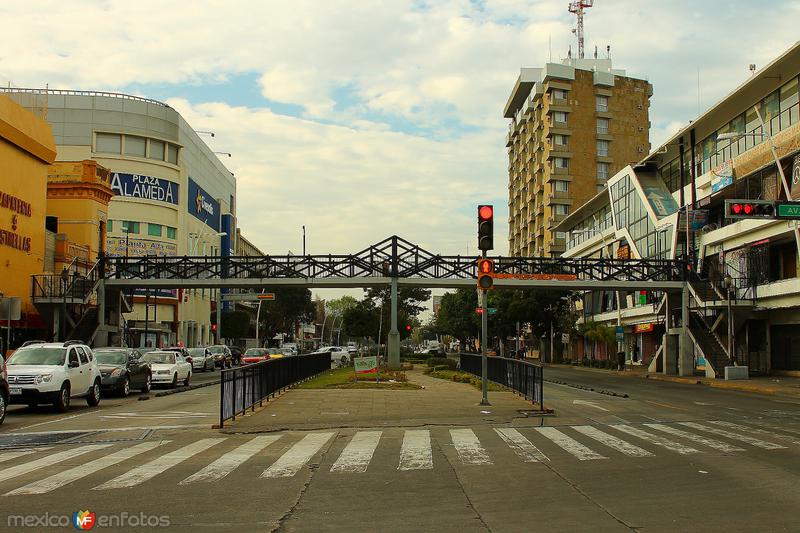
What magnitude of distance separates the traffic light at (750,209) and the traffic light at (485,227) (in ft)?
32.9

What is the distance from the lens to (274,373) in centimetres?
2203

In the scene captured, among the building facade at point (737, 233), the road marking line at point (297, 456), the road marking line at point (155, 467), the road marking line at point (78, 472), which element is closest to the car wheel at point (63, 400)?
the road marking line at point (78, 472)

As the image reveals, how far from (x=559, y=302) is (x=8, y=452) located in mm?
61056

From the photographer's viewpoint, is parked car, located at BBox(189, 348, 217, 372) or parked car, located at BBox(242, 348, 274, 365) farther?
parked car, located at BBox(189, 348, 217, 372)

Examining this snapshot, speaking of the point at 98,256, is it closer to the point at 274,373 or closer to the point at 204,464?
the point at 274,373

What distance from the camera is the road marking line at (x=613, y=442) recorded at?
39.4ft

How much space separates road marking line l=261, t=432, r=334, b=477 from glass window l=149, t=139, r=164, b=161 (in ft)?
223

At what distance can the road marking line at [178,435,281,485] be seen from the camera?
9945 millimetres

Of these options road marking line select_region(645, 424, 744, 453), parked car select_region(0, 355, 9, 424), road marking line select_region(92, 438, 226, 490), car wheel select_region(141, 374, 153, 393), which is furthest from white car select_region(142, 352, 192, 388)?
road marking line select_region(645, 424, 744, 453)

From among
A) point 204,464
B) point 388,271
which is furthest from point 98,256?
point 204,464

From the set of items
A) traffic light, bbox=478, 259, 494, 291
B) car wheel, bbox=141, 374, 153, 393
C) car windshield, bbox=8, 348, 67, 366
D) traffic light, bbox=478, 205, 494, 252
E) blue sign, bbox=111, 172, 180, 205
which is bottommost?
car wheel, bbox=141, 374, 153, 393

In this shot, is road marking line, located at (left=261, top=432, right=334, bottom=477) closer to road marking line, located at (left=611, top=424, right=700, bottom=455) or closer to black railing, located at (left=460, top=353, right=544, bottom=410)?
road marking line, located at (left=611, top=424, right=700, bottom=455)

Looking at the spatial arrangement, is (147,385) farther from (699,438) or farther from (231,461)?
(699,438)

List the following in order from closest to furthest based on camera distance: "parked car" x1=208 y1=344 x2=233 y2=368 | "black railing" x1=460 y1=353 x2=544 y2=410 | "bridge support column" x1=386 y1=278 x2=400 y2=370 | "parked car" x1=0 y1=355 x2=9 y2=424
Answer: "parked car" x1=0 y1=355 x2=9 y2=424 → "black railing" x1=460 y1=353 x2=544 y2=410 → "bridge support column" x1=386 y1=278 x2=400 y2=370 → "parked car" x1=208 y1=344 x2=233 y2=368
